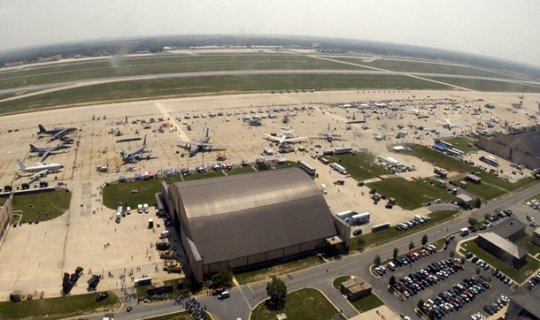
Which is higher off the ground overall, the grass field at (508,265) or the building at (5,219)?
the building at (5,219)

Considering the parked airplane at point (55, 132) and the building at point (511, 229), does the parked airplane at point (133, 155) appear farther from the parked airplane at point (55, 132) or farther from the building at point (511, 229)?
the building at point (511, 229)

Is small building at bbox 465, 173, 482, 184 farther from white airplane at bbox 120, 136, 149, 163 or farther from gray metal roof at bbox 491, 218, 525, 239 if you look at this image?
white airplane at bbox 120, 136, 149, 163

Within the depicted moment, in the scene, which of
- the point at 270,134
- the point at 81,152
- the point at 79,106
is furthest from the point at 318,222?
the point at 79,106

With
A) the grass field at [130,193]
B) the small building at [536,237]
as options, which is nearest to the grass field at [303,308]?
the grass field at [130,193]

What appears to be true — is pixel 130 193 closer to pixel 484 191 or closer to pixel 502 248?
Answer: pixel 502 248

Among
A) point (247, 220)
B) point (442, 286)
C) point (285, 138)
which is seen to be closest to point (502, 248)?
point (442, 286)

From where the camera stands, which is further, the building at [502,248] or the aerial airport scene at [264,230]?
the building at [502,248]
